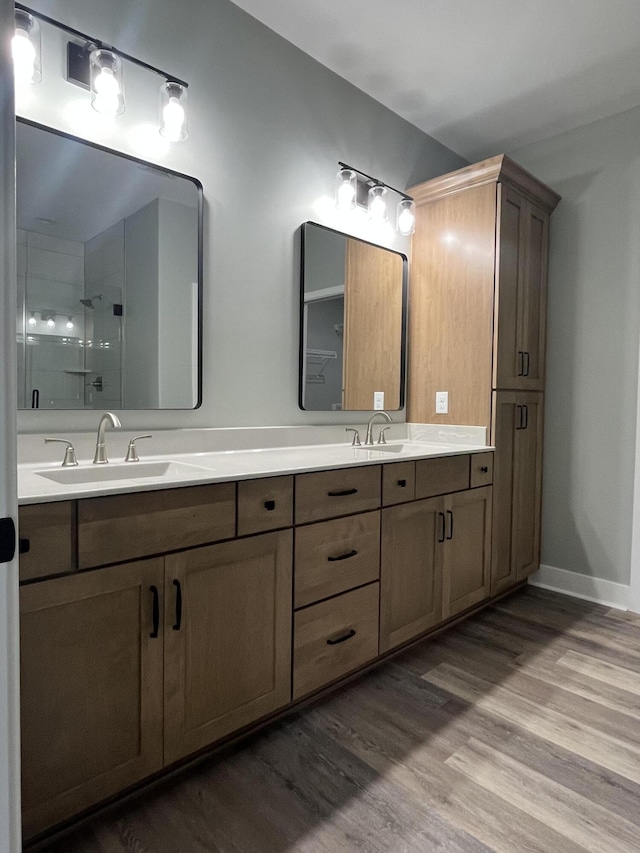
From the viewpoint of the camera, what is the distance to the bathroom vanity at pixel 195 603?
3.72 ft

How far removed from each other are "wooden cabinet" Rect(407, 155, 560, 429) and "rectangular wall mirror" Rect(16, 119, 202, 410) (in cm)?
138

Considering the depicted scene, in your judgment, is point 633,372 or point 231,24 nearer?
point 231,24

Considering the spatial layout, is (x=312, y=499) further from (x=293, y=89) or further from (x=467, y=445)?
(x=293, y=89)

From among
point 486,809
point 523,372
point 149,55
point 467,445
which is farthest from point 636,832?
point 149,55

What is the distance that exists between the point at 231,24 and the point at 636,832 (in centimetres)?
291

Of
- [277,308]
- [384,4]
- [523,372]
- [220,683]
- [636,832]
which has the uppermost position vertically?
[384,4]

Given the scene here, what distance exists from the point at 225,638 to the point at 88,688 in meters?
0.37

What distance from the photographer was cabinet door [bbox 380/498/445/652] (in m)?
1.99

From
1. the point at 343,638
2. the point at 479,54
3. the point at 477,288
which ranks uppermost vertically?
the point at 479,54

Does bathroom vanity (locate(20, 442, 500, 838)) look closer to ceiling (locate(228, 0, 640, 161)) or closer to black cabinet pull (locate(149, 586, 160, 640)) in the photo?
black cabinet pull (locate(149, 586, 160, 640))

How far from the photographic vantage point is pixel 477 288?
2.60 m

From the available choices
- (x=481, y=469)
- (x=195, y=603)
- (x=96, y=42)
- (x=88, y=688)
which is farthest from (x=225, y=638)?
(x=96, y=42)

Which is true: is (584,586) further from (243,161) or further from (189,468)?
(243,161)

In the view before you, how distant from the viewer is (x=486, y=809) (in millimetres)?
1355
